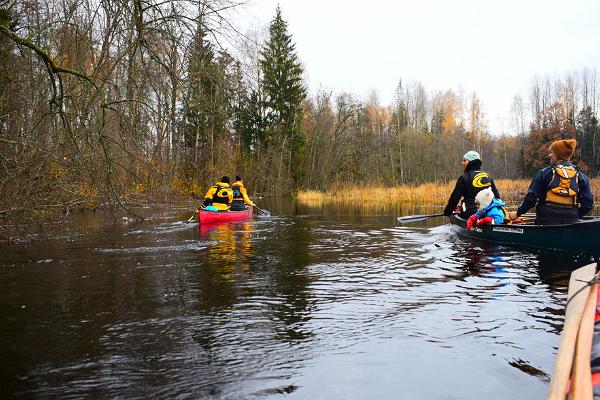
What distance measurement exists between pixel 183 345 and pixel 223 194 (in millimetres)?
12157

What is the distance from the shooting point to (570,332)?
10.2ft

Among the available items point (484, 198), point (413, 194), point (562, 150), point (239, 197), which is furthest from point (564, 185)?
point (413, 194)

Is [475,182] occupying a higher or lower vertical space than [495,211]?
higher

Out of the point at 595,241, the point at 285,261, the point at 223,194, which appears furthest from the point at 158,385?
the point at 223,194

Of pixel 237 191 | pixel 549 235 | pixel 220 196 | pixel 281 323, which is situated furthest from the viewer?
pixel 237 191

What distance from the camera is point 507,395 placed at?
3.42 meters

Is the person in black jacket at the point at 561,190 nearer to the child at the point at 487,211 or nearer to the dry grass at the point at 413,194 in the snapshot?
the child at the point at 487,211

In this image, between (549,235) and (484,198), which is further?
(484,198)

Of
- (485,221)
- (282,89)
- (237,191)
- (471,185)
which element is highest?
(282,89)

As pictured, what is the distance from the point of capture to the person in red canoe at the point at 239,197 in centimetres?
1777

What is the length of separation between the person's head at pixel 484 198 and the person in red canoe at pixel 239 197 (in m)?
9.01

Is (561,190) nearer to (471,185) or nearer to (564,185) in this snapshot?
(564,185)

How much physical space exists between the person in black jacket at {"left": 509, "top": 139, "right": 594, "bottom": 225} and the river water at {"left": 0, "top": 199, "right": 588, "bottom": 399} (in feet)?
2.62

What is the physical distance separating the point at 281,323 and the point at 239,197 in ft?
44.3
